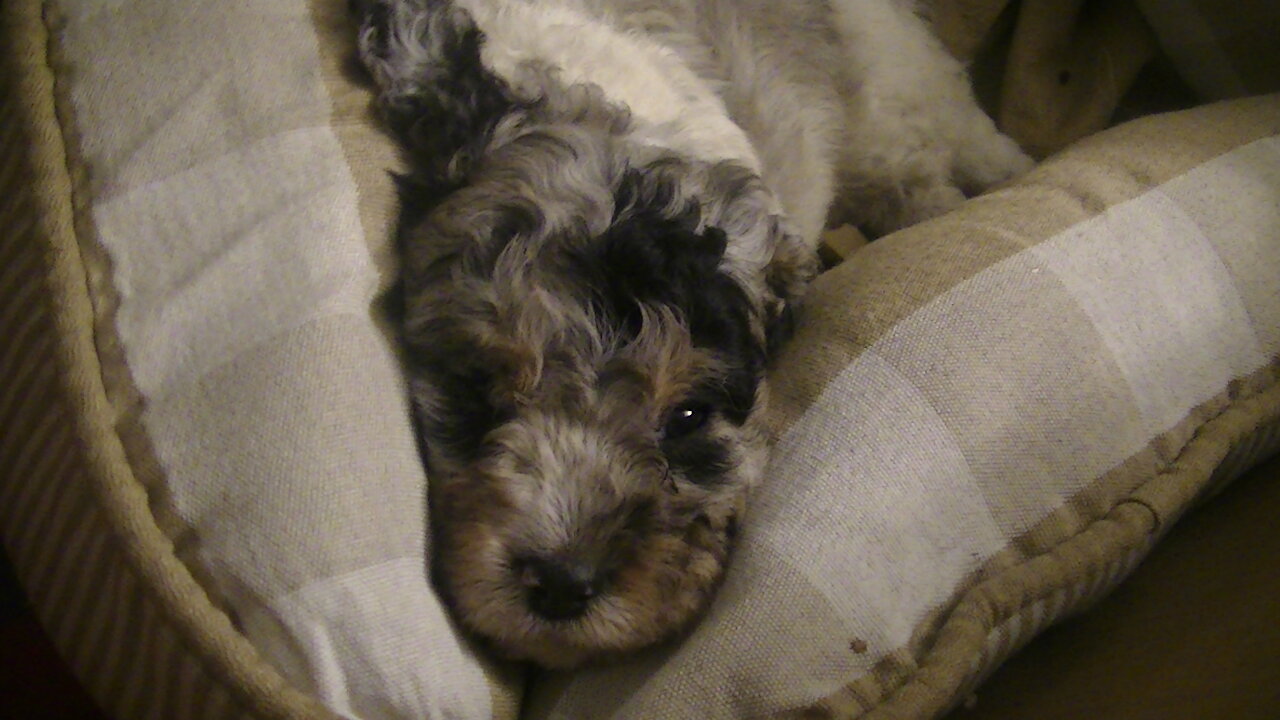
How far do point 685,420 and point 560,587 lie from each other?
37 centimetres

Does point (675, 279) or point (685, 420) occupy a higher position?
point (675, 279)

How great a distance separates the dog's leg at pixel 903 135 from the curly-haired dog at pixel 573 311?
0.60 meters

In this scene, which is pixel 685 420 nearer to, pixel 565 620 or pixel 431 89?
pixel 565 620

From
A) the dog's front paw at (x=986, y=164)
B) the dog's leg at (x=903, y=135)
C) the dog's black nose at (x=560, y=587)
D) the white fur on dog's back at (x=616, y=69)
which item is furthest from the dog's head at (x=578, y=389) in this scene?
the dog's front paw at (x=986, y=164)

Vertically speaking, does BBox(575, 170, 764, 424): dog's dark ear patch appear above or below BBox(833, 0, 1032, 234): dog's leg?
above

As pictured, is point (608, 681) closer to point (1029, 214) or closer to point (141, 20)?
point (1029, 214)

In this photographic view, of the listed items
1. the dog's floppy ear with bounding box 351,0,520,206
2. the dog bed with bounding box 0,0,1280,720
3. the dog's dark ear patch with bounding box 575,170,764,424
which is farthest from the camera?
the dog's floppy ear with bounding box 351,0,520,206

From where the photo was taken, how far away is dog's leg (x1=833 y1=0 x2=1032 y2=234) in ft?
8.21

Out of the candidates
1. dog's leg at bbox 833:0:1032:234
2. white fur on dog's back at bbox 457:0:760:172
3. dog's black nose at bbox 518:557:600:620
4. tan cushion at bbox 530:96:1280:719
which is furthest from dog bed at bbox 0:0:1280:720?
dog's leg at bbox 833:0:1032:234

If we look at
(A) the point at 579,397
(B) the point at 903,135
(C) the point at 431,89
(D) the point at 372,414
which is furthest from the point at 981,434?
(B) the point at 903,135

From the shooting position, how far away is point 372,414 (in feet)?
4.54

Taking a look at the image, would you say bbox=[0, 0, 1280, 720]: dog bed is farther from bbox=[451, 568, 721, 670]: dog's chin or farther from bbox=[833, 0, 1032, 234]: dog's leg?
bbox=[833, 0, 1032, 234]: dog's leg

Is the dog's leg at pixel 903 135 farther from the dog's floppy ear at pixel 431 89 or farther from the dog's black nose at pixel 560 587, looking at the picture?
the dog's black nose at pixel 560 587

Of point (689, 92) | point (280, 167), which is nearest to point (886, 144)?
point (689, 92)
